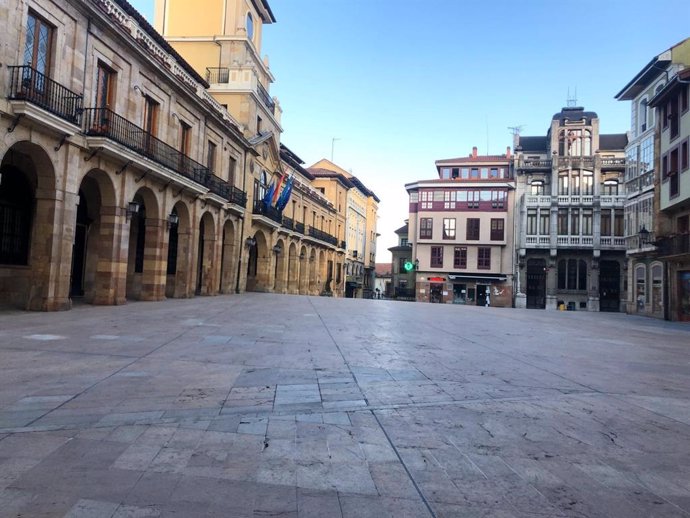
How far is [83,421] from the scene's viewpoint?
14.0ft

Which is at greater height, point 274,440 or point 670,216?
point 670,216

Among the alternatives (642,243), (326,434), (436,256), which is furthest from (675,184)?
(436,256)

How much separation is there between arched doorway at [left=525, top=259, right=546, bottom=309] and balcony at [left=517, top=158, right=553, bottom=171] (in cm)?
931

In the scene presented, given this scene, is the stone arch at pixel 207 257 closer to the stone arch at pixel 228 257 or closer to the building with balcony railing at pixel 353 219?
the stone arch at pixel 228 257

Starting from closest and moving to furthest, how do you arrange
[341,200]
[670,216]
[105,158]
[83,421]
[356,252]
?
[83,421], [105,158], [670,216], [341,200], [356,252]

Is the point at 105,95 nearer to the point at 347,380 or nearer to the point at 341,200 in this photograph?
the point at 347,380

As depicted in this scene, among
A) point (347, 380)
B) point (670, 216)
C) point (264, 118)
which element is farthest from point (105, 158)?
point (670, 216)

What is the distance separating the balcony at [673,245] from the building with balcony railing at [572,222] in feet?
61.3

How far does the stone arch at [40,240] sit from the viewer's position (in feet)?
42.7

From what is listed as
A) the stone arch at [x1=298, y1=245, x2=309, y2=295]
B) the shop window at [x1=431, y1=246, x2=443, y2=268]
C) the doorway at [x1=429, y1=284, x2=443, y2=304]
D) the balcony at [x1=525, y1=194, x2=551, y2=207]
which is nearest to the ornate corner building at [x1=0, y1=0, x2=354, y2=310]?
the stone arch at [x1=298, y1=245, x2=309, y2=295]

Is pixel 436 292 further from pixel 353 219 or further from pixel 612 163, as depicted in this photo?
pixel 612 163

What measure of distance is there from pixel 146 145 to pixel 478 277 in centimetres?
3965

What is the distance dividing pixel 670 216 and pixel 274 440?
30.3 m

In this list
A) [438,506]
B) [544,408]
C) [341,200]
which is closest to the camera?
[438,506]
